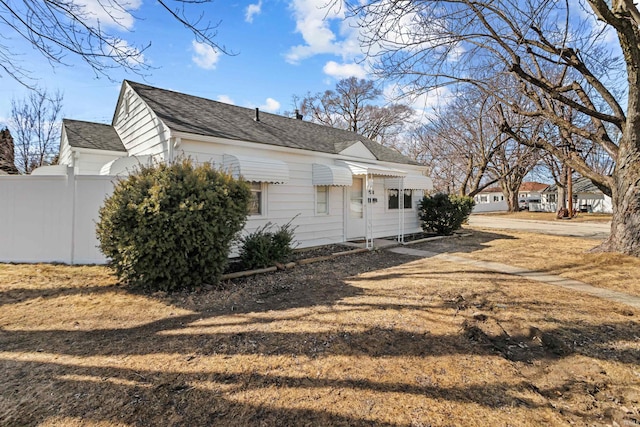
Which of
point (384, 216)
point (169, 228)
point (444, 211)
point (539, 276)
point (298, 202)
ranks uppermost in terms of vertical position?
point (298, 202)

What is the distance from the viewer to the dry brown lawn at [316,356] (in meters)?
2.56

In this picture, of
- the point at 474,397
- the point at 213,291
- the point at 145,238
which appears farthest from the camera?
the point at 213,291

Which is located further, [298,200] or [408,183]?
[408,183]

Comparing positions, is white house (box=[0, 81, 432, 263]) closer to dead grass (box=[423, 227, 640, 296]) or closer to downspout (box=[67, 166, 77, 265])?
downspout (box=[67, 166, 77, 265])

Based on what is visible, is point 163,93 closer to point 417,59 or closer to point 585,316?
point 417,59

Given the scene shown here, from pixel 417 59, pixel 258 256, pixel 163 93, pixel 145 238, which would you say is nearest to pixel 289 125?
pixel 163 93

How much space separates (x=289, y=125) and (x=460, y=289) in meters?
9.30

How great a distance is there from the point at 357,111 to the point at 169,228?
30510 mm

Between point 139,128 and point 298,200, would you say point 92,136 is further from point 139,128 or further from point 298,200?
point 298,200

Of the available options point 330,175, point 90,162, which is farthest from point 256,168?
point 90,162

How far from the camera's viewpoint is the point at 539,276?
281 inches

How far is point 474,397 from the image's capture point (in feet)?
8.99

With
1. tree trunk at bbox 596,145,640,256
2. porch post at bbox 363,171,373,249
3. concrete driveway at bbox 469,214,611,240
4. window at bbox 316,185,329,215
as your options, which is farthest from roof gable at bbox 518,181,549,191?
window at bbox 316,185,329,215

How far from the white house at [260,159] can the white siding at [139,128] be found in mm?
30
